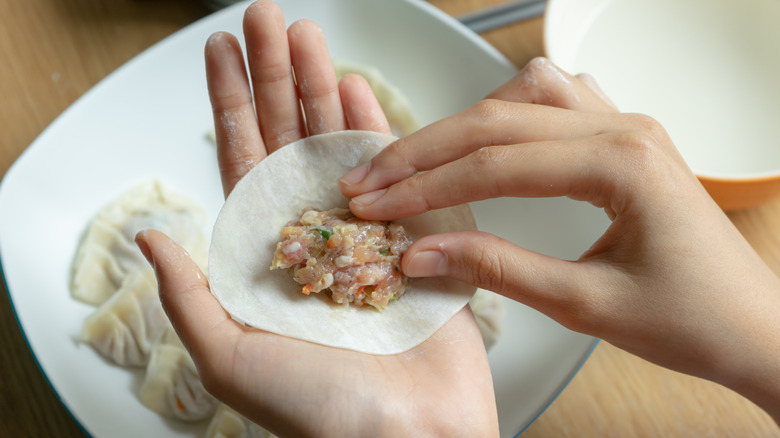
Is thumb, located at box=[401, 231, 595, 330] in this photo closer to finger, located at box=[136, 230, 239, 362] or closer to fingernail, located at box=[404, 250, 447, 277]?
fingernail, located at box=[404, 250, 447, 277]

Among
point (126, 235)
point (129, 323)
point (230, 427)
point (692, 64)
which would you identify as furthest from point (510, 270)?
point (692, 64)

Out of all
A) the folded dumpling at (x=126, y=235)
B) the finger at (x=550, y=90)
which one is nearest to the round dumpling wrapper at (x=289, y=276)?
the finger at (x=550, y=90)

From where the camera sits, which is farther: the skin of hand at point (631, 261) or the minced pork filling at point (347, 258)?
the minced pork filling at point (347, 258)

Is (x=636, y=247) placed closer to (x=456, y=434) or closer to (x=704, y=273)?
(x=704, y=273)

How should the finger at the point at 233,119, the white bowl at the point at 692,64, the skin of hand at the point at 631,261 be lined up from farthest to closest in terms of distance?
the white bowl at the point at 692,64 → the finger at the point at 233,119 → the skin of hand at the point at 631,261

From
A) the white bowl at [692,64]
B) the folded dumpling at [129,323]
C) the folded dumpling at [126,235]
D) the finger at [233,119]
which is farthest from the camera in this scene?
the white bowl at [692,64]

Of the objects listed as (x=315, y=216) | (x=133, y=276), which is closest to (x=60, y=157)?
(x=133, y=276)

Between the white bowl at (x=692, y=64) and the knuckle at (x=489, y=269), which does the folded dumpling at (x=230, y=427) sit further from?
the white bowl at (x=692, y=64)
